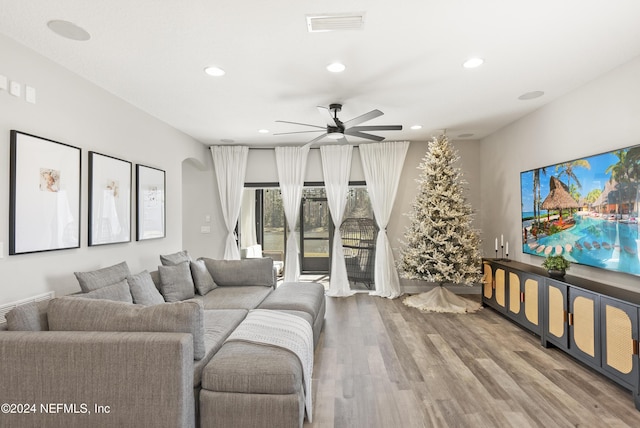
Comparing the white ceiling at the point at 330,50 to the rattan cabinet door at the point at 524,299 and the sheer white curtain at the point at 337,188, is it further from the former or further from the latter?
the rattan cabinet door at the point at 524,299

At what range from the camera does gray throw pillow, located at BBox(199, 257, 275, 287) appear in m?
4.50

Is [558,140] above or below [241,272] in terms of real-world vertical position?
above

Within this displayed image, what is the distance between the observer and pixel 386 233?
20.5ft

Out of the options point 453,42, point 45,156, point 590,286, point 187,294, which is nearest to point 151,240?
point 187,294

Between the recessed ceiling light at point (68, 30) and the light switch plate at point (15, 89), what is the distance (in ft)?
1.66

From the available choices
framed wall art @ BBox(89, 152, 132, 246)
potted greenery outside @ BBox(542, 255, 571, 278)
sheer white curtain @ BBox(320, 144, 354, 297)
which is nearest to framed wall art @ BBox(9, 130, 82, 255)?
framed wall art @ BBox(89, 152, 132, 246)

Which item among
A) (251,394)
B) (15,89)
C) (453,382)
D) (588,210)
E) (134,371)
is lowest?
(453,382)

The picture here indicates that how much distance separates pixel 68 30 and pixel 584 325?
15.7 ft

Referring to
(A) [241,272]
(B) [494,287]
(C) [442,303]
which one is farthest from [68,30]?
(B) [494,287]

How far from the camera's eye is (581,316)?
3090 millimetres

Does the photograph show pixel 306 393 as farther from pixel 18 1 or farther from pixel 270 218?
pixel 270 218

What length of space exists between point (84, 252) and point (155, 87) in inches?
70.3

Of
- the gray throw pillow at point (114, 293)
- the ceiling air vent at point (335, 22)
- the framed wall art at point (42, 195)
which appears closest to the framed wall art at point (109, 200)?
the framed wall art at point (42, 195)

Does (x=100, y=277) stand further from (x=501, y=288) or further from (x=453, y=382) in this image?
(x=501, y=288)
